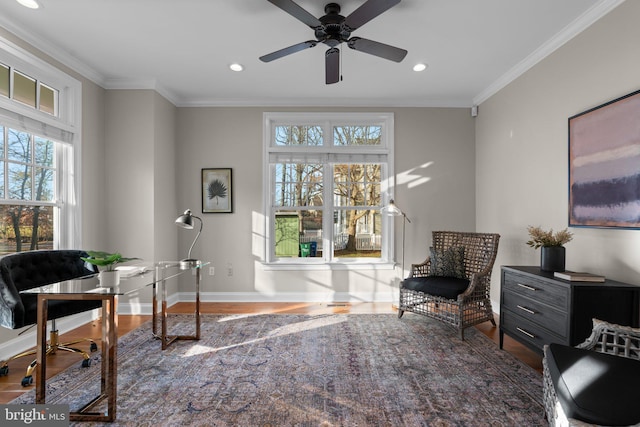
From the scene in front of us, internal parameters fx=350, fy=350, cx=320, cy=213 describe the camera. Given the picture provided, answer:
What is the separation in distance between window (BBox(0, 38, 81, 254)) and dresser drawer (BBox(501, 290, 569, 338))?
→ 425 centimetres

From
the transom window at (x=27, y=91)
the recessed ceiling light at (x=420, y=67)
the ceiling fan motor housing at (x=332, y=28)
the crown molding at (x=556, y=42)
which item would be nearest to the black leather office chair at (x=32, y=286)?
the transom window at (x=27, y=91)

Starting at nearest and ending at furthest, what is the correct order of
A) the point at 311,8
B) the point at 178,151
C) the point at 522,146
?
1. the point at 311,8
2. the point at 522,146
3. the point at 178,151

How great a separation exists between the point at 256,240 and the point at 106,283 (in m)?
2.73

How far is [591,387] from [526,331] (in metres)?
1.35

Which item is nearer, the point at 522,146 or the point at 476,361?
the point at 476,361

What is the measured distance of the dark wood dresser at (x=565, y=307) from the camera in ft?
7.46

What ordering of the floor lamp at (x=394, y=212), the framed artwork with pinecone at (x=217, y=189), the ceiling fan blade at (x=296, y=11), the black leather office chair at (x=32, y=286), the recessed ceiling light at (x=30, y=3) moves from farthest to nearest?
1. the framed artwork with pinecone at (x=217, y=189)
2. the floor lamp at (x=394, y=212)
3. the recessed ceiling light at (x=30, y=3)
4. the black leather office chair at (x=32, y=286)
5. the ceiling fan blade at (x=296, y=11)

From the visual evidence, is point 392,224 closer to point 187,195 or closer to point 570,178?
point 570,178

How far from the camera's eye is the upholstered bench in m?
1.38

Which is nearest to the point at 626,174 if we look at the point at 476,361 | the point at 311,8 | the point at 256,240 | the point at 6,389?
the point at 476,361

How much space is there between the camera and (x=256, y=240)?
15.7 feet

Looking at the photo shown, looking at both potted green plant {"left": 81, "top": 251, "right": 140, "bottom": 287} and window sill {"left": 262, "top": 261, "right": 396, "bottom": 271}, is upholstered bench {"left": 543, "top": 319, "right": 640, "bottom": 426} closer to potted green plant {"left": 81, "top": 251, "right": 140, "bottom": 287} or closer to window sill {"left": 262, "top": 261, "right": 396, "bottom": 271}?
potted green plant {"left": 81, "top": 251, "right": 140, "bottom": 287}

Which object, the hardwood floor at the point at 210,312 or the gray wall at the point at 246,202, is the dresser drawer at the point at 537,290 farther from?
the gray wall at the point at 246,202

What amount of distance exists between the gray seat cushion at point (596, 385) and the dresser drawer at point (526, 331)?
0.75m
